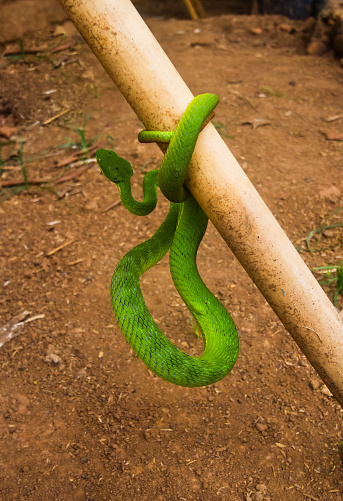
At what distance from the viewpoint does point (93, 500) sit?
1.86 metres

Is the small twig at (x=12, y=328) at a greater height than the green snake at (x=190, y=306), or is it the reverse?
the green snake at (x=190, y=306)

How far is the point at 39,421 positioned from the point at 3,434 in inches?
6.6

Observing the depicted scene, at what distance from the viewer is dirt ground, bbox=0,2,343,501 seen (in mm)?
1957

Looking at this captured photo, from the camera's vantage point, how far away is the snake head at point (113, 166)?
168cm

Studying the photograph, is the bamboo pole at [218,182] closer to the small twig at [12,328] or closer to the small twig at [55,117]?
the small twig at [12,328]

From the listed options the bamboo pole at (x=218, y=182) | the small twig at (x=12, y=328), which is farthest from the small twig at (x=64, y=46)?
the bamboo pole at (x=218, y=182)

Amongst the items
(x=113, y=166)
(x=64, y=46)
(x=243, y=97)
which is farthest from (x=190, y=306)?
(x=64, y=46)

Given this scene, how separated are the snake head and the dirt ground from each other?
Answer: 1.17 meters

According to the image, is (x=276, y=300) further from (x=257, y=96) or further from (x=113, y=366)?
(x=257, y=96)

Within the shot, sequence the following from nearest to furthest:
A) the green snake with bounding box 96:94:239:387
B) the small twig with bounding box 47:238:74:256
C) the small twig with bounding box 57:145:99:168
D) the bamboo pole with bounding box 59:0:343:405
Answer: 1. the bamboo pole with bounding box 59:0:343:405
2. the green snake with bounding box 96:94:239:387
3. the small twig with bounding box 47:238:74:256
4. the small twig with bounding box 57:145:99:168

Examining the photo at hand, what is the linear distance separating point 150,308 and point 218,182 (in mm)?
1733

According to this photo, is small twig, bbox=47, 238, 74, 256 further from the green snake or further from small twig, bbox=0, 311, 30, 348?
the green snake

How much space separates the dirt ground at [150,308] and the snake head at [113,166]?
1170 millimetres

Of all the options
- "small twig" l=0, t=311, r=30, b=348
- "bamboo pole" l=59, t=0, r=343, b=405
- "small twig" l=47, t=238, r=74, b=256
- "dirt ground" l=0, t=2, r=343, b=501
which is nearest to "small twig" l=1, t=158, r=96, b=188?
"dirt ground" l=0, t=2, r=343, b=501
